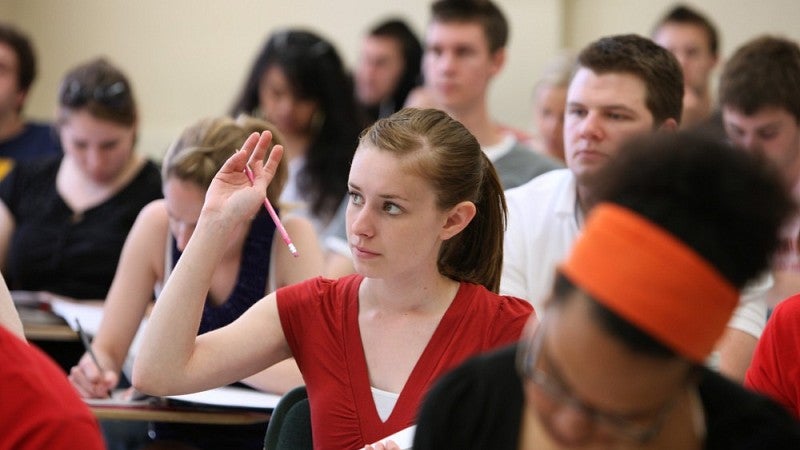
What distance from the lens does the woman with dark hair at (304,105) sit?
12.7ft

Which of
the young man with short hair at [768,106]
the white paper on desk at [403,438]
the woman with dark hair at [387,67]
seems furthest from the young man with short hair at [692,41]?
the white paper on desk at [403,438]

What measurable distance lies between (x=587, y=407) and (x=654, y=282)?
0.13 m

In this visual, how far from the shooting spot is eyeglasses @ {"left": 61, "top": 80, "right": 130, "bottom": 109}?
318cm

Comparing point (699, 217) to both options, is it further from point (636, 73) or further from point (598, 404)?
point (636, 73)

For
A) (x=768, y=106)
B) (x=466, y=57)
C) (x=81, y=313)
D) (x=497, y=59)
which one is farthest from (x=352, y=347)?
(x=497, y=59)

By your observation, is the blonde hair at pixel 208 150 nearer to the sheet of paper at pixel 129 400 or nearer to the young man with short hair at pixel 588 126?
the sheet of paper at pixel 129 400

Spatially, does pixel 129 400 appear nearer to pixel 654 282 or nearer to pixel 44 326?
pixel 44 326

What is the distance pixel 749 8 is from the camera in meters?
4.99

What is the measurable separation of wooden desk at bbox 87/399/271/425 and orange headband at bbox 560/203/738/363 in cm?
125

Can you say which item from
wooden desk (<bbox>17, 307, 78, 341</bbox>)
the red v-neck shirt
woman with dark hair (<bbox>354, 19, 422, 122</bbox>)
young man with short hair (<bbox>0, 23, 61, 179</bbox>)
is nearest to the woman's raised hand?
the red v-neck shirt

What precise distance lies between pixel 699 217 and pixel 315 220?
2856mm

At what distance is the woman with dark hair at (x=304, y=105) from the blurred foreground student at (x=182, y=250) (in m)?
1.31

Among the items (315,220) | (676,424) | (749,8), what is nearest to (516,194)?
(315,220)

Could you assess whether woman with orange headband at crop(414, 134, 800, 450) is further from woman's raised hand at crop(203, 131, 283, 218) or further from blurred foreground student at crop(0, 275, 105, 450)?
woman's raised hand at crop(203, 131, 283, 218)
